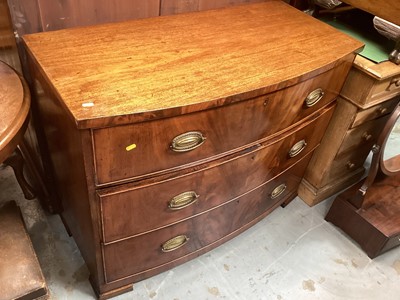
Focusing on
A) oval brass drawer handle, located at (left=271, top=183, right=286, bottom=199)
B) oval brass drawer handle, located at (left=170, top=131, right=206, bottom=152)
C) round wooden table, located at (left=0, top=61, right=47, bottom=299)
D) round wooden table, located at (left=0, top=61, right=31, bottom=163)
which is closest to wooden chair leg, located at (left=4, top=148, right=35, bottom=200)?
round wooden table, located at (left=0, top=61, right=47, bottom=299)

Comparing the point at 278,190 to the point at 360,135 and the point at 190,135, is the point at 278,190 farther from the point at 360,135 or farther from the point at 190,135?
the point at 190,135

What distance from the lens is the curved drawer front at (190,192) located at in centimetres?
102

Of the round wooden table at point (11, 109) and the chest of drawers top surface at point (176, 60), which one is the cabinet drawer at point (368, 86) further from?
the round wooden table at point (11, 109)

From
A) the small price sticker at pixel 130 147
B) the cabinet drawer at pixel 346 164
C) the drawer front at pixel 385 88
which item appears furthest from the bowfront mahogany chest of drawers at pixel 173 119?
the cabinet drawer at pixel 346 164

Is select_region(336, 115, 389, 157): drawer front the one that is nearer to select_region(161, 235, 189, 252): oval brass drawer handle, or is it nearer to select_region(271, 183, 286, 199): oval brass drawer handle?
select_region(271, 183, 286, 199): oval brass drawer handle

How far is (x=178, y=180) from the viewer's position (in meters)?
1.05

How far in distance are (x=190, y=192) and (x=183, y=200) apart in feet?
0.12

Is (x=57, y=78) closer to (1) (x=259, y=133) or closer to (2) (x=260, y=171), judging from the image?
(1) (x=259, y=133)

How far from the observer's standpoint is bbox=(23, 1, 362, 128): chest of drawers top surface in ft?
2.82

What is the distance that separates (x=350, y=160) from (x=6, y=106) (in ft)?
4.60

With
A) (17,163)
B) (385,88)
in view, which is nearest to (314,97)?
(385,88)

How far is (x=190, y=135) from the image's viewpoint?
960 millimetres

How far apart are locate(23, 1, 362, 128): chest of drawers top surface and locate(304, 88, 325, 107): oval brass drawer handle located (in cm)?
10

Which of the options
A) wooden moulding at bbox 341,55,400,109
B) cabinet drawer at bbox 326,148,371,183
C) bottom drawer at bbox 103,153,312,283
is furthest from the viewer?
cabinet drawer at bbox 326,148,371,183
